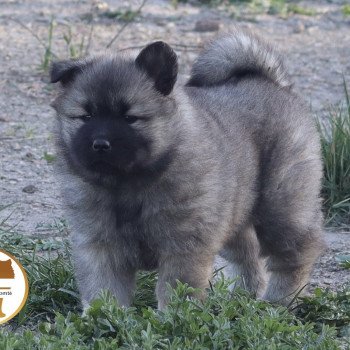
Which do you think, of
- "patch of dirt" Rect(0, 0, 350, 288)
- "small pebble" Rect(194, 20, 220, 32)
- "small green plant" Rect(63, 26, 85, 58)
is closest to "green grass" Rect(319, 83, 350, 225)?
"patch of dirt" Rect(0, 0, 350, 288)

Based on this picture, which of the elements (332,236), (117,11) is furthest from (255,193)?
(117,11)

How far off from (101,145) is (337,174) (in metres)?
2.71

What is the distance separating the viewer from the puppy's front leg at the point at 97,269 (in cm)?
484

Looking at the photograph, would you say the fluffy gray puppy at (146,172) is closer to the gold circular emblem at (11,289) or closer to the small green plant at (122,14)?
the gold circular emblem at (11,289)

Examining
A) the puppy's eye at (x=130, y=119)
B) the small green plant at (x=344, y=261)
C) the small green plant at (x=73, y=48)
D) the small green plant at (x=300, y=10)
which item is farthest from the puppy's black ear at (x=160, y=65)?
the small green plant at (x=300, y=10)

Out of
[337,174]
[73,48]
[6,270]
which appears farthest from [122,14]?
[6,270]

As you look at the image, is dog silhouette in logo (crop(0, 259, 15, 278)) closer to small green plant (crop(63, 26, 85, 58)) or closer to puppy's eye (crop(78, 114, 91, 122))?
puppy's eye (crop(78, 114, 91, 122))

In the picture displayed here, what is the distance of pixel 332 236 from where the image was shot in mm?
6555

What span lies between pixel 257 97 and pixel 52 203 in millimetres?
1871

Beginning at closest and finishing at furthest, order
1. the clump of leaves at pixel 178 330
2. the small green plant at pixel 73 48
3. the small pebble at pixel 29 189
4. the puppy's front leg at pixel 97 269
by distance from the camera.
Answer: the clump of leaves at pixel 178 330
the puppy's front leg at pixel 97 269
the small pebble at pixel 29 189
the small green plant at pixel 73 48

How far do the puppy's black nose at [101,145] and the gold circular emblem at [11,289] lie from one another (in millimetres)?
628

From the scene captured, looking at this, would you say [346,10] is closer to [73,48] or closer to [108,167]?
[73,48]

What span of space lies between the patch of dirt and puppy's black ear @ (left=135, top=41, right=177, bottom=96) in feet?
4.47

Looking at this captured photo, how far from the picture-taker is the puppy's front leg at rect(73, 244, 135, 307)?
15.9 ft
